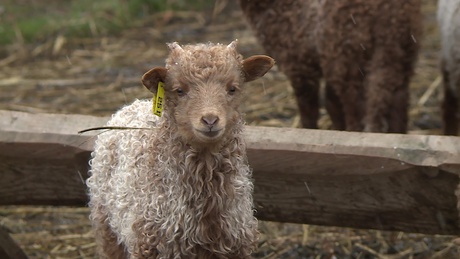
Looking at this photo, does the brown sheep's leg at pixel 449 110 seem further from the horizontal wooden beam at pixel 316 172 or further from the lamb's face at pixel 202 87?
the lamb's face at pixel 202 87

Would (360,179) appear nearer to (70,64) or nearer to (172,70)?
(172,70)

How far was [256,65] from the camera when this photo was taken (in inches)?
129

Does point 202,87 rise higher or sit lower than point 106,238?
higher

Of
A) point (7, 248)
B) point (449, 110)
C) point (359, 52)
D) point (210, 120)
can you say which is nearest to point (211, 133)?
point (210, 120)

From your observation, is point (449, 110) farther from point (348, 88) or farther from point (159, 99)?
point (159, 99)

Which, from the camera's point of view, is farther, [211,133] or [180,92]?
[180,92]

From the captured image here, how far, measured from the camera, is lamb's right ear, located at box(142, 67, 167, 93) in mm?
3176

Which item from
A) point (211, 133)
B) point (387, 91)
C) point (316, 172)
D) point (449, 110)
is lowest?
point (449, 110)

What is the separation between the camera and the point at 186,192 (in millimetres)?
3289

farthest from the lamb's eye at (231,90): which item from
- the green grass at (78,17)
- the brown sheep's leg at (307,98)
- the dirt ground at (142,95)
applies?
the green grass at (78,17)

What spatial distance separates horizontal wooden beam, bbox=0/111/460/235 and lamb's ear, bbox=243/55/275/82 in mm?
631

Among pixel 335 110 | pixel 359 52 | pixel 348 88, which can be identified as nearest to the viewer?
pixel 359 52

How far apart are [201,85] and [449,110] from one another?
3.20 meters

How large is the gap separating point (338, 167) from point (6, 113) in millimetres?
1528
